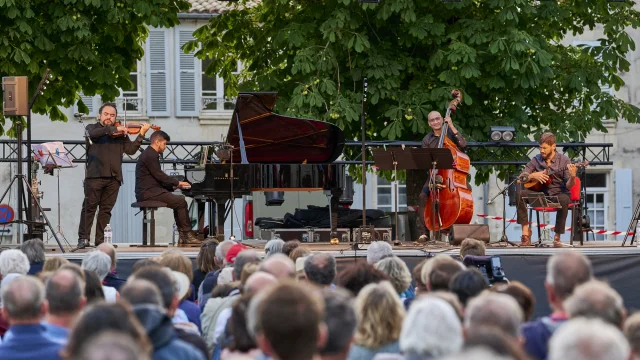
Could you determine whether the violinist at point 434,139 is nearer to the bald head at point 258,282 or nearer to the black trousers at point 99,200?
the black trousers at point 99,200

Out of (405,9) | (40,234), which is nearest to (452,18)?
(405,9)

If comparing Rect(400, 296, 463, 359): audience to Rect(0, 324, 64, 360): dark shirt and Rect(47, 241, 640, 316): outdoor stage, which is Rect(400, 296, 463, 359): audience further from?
Rect(47, 241, 640, 316): outdoor stage

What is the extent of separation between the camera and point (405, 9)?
663 inches

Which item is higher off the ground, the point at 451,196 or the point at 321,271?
the point at 451,196

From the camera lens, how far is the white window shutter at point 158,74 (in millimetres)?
26234

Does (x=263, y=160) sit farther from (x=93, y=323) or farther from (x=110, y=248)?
(x=93, y=323)

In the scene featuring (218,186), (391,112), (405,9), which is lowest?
(218,186)

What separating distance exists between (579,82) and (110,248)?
1106 cm

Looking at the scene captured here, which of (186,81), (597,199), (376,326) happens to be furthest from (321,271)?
(597,199)

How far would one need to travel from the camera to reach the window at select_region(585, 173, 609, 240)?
1091 inches

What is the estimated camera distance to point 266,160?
1541 centimetres

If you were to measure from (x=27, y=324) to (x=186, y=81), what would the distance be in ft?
70.5

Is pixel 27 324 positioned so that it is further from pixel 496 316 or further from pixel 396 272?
pixel 396 272

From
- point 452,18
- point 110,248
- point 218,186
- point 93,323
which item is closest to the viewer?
point 93,323
